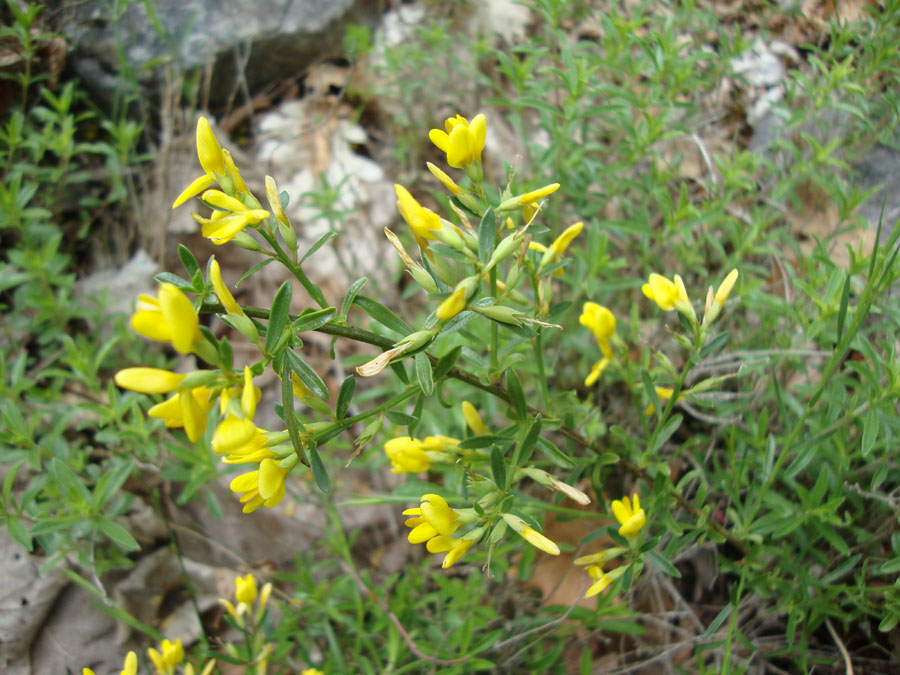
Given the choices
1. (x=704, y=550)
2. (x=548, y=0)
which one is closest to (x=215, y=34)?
(x=548, y=0)

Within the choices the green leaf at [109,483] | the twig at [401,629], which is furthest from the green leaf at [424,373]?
the green leaf at [109,483]

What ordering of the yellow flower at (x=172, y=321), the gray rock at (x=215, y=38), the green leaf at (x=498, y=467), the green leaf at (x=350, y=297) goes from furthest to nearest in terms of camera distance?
the gray rock at (x=215, y=38)
the green leaf at (x=498, y=467)
the green leaf at (x=350, y=297)
the yellow flower at (x=172, y=321)

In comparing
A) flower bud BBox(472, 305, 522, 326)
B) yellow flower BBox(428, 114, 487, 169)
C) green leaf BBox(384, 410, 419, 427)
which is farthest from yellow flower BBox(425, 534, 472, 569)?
yellow flower BBox(428, 114, 487, 169)

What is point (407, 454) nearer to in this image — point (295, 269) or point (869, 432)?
point (295, 269)

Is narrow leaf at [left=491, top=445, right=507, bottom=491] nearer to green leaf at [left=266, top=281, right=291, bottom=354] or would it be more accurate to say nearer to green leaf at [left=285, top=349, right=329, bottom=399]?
green leaf at [left=285, top=349, right=329, bottom=399]

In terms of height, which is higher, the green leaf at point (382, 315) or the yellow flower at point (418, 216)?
the yellow flower at point (418, 216)

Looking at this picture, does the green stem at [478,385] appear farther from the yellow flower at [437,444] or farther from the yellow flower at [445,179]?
the yellow flower at [445,179]

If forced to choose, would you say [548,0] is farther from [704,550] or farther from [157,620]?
[157,620]
